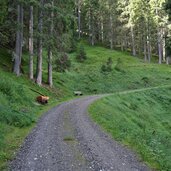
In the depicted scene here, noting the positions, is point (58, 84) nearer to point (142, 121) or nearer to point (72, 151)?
point (142, 121)

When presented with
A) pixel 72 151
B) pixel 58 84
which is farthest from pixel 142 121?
pixel 58 84

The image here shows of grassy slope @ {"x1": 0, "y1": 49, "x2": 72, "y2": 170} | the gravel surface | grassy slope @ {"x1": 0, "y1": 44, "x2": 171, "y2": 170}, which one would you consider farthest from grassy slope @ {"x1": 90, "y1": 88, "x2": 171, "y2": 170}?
grassy slope @ {"x1": 0, "y1": 44, "x2": 171, "y2": 170}

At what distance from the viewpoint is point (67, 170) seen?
1084 cm

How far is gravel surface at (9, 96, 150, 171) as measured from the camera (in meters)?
11.3

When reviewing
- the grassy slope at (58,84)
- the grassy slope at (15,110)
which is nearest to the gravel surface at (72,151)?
the grassy slope at (15,110)

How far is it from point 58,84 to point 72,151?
2897cm

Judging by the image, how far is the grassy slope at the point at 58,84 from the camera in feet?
57.2

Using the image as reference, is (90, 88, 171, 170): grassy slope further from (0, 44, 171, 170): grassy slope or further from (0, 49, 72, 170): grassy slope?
(0, 44, 171, 170): grassy slope

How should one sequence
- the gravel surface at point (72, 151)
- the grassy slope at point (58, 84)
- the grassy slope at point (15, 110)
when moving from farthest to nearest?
the grassy slope at point (58, 84) → the grassy slope at point (15, 110) → the gravel surface at point (72, 151)

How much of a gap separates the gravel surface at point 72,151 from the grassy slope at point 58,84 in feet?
2.36

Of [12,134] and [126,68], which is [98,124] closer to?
[12,134]

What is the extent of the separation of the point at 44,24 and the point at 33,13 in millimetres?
2057

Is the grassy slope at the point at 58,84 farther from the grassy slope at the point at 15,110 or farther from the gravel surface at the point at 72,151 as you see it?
the gravel surface at the point at 72,151

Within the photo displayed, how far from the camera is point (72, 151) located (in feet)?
43.0
